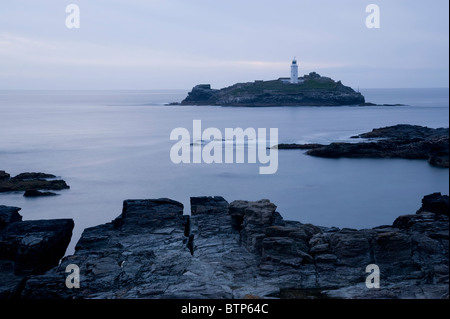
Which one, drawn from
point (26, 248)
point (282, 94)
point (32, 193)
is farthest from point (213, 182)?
point (282, 94)

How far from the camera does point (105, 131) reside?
57.3m

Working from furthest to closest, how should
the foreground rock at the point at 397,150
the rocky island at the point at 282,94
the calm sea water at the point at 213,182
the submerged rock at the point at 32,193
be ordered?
the rocky island at the point at 282,94
the foreground rock at the point at 397,150
the submerged rock at the point at 32,193
the calm sea water at the point at 213,182

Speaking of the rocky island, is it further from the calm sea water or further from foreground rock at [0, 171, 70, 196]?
foreground rock at [0, 171, 70, 196]

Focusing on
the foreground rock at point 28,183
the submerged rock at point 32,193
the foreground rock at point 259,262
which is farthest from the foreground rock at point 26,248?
the foreground rock at point 28,183

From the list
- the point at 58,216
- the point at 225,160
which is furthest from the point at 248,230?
the point at 225,160

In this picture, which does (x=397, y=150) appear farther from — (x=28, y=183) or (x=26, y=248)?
(x=26, y=248)

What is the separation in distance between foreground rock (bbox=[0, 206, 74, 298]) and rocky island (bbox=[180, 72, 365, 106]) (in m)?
104

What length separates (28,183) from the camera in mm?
23875

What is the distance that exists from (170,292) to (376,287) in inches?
159

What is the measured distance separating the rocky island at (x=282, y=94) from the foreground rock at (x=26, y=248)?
341 feet

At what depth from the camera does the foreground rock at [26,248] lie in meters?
11.4

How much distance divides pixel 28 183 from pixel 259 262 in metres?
17.3

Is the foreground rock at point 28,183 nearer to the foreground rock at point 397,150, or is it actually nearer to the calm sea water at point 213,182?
the calm sea water at point 213,182
